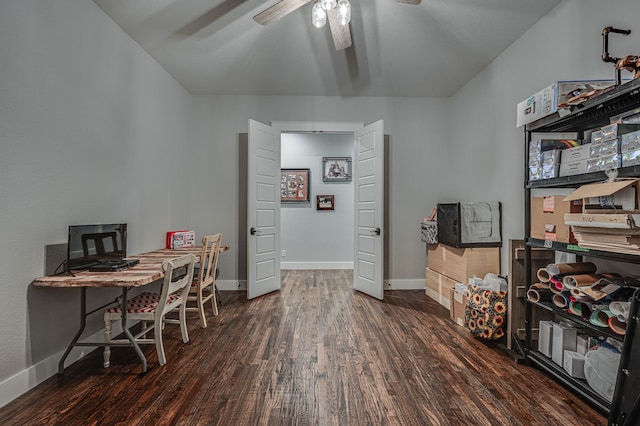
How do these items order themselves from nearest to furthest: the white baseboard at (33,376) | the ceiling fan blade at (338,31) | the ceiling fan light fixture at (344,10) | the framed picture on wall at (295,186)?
the white baseboard at (33,376) → the ceiling fan light fixture at (344,10) → the ceiling fan blade at (338,31) → the framed picture on wall at (295,186)

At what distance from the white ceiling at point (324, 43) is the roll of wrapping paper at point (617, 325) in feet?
7.81

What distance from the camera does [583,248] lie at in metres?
1.82

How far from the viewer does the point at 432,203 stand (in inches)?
182

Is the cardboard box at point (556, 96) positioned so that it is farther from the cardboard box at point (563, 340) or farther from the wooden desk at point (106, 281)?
the wooden desk at point (106, 281)

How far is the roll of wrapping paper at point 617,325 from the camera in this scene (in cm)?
164

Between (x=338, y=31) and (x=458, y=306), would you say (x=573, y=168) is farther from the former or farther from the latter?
(x=338, y=31)

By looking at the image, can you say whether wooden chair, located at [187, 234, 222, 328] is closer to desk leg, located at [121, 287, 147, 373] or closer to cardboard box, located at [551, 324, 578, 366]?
desk leg, located at [121, 287, 147, 373]

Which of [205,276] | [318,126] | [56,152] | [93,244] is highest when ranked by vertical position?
[318,126]

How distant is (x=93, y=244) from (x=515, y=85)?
3.94 metres

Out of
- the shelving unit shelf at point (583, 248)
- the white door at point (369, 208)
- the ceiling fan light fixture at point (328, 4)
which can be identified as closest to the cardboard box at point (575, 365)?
the shelving unit shelf at point (583, 248)

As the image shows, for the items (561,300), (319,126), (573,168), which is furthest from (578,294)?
(319,126)

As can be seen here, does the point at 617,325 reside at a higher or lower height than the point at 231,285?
higher

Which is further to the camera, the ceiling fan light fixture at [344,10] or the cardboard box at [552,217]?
the ceiling fan light fixture at [344,10]

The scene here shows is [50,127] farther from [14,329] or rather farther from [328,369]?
[328,369]
